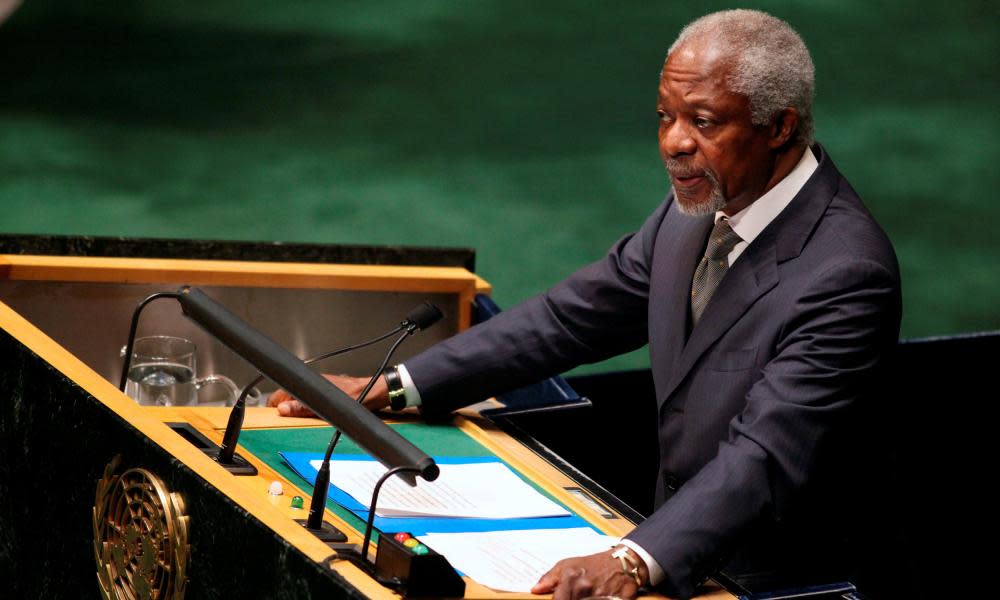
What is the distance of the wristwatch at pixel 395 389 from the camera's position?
2869mm

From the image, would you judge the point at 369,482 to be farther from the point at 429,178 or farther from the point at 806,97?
the point at 429,178

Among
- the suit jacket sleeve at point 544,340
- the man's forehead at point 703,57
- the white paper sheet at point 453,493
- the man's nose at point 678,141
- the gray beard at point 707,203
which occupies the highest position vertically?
the man's forehead at point 703,57

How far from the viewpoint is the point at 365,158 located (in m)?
7.38

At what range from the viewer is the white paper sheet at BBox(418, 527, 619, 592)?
2150mm

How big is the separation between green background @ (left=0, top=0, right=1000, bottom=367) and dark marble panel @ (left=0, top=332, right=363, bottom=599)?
3905 millimetres

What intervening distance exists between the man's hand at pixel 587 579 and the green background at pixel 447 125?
423 centimetres

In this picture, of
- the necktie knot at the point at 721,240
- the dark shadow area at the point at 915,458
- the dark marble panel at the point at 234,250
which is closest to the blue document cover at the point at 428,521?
the necktie knot at the point at 721,240

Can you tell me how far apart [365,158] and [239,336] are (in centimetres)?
516

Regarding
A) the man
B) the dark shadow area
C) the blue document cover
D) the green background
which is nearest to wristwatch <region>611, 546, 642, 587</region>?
the man

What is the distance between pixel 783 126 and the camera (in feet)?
8.04

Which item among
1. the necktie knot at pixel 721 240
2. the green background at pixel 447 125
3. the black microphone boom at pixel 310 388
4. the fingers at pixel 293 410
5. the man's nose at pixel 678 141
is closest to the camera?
the black microphone boom at pixel 310 388

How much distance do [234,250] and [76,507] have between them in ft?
3.73

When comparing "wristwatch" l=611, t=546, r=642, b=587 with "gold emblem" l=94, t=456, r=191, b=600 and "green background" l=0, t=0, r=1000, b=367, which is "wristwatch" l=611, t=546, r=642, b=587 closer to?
"gold emblem" l=94, t=456, r=191, b=600

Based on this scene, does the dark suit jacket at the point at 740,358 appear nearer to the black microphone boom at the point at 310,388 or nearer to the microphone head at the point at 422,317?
the microphone head at the point at 422,317
